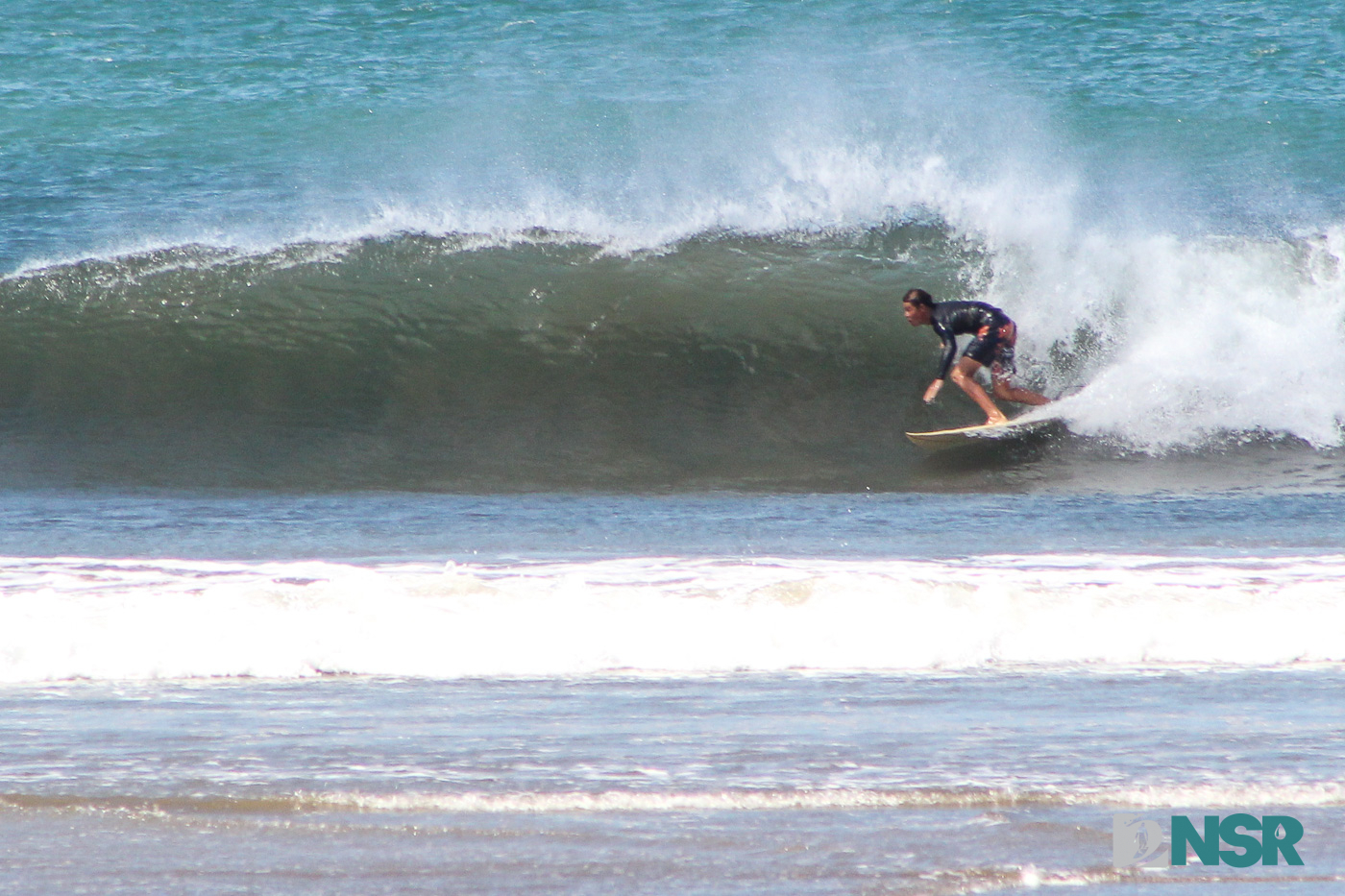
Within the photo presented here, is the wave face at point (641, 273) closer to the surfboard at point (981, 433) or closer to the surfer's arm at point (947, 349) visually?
the surfboard at point (981, 433)

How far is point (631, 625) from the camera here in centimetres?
420

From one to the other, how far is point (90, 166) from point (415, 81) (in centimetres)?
564

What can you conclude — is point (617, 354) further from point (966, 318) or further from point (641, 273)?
point (966, 318)

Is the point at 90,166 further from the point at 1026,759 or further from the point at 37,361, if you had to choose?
the point at 1026,759

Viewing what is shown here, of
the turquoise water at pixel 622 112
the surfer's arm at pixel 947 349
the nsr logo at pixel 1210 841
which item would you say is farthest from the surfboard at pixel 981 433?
the nsr logo at pixel 1210 841

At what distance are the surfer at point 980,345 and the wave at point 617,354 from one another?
0.34 m

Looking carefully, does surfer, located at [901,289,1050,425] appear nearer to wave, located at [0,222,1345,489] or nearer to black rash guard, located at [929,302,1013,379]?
black rash guard, located at [929,302,1013,379]

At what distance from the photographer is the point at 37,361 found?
8.83m

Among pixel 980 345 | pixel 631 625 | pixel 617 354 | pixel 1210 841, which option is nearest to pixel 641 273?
pixel 617 354

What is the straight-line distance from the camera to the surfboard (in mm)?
7852

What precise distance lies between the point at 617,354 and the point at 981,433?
2.77 m

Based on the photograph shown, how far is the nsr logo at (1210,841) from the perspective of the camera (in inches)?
95.7

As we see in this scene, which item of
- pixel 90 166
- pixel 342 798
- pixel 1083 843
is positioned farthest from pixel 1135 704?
pixel 90 166

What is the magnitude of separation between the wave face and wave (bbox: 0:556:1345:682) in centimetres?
263
